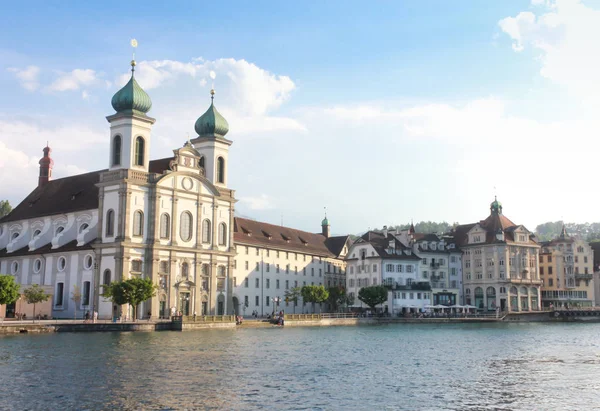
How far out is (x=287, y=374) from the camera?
38.3 m

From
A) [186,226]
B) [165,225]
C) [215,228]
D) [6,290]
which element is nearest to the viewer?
[6,290]

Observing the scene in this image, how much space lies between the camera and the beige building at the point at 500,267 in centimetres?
12788

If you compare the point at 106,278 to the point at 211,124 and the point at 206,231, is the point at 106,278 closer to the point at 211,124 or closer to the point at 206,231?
the point at 206,231

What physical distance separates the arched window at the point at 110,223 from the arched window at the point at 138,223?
7.64ft

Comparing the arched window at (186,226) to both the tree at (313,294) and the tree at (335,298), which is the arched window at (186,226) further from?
the tree at (335,298)

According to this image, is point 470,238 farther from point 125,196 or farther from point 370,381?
point 370,381

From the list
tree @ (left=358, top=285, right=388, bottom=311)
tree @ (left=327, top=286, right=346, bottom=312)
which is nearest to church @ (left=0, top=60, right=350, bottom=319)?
tree @ (left=327, top=286, right=346, bottom=312)

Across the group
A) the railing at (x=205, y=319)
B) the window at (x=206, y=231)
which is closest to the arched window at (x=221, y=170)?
the window at (x=206, y=231)

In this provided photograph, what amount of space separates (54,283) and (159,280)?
13.5 m

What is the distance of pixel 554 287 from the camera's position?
14162 centimetres

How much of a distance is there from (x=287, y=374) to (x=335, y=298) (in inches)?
3046

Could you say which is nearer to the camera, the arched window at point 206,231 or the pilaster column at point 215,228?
the arched window at point 206,231

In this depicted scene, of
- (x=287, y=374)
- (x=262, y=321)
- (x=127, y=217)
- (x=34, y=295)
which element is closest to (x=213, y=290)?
(x=262, y=321)

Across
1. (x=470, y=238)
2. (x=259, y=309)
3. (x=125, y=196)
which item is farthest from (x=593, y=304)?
(x=125, y=196)
